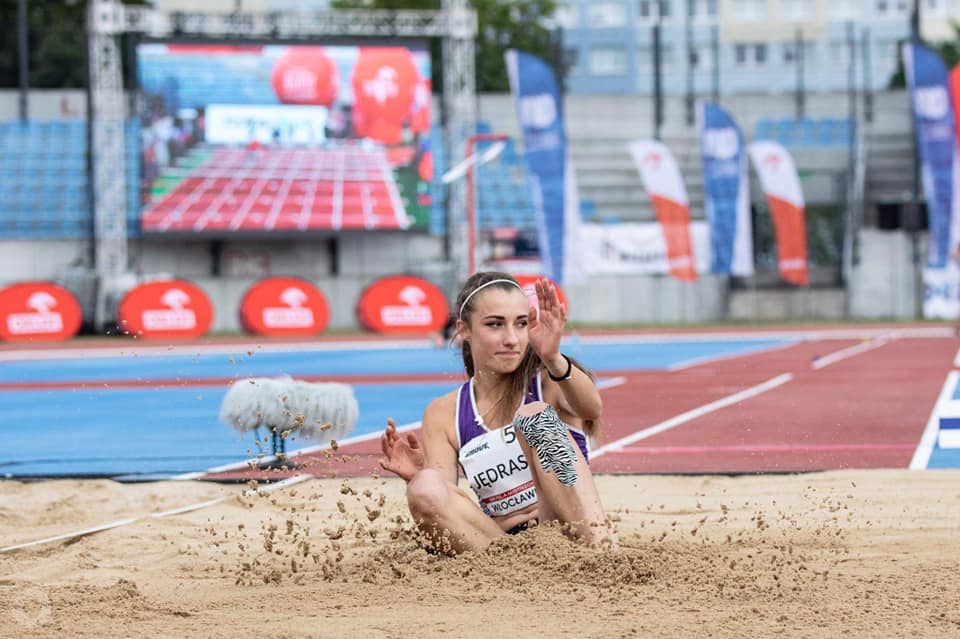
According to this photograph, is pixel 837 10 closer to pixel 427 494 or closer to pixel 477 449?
pixel 477 449

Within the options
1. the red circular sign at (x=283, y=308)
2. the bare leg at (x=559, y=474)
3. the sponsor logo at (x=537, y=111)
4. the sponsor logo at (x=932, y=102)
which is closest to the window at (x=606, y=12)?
the sponsor logo at (x=932, y=102)

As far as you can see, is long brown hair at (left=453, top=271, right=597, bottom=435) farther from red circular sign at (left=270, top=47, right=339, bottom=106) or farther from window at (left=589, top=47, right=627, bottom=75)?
window at (left=589, top=47, right=627, bottom=75)

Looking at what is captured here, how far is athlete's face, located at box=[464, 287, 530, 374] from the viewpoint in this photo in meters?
5.50

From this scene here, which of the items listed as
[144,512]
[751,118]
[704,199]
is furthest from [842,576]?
[751,118]

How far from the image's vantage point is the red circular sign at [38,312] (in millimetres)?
31016

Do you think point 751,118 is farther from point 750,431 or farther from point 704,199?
point 750,431

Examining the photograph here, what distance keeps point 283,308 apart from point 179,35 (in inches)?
272

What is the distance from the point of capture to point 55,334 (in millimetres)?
31594

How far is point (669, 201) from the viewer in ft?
122

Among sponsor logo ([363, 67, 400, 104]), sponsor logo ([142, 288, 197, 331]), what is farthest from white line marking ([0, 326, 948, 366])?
sponsor logo ([363, 67, 400, 104])

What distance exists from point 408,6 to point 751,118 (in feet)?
65.7

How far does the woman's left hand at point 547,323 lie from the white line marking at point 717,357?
14634 mm

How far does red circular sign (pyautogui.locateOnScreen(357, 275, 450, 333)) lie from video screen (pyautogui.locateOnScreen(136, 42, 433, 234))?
187 cm

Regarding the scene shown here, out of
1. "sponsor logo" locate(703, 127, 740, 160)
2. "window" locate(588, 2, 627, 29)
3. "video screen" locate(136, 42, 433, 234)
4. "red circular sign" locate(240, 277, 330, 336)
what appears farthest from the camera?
"window" locate(588, 2, 627, 29)
